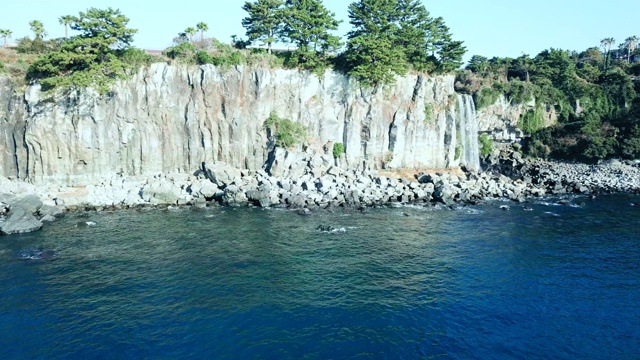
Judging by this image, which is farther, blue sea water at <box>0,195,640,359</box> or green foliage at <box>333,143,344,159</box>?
green foliage at <box>333,143,344,159</box>

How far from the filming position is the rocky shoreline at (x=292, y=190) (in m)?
45.3

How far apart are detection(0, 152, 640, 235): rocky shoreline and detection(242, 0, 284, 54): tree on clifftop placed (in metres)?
17.8

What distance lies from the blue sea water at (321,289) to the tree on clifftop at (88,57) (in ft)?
51.5

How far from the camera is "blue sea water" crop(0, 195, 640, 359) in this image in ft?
68.5

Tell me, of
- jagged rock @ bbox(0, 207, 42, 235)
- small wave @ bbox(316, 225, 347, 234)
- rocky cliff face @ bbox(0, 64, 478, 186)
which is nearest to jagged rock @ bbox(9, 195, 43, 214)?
jagged rock @ bbox(0, 207, 42, 235)

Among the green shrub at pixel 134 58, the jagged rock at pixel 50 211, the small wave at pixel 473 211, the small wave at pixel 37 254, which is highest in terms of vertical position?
the green shrub at pixel 134 58

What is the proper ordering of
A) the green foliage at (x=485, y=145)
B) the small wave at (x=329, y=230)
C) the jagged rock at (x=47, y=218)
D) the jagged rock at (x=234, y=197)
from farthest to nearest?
the green foliage at (x=485, y=145) < the jagged rock at (x=234, y=197) < the jagged rock at (x=47, y=218) < the small wave at (x=329, y=230)

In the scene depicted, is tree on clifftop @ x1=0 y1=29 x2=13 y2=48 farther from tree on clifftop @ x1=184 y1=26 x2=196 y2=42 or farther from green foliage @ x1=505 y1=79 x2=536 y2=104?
green foliage @ x1=505 y1=79 x2=536 y2=104

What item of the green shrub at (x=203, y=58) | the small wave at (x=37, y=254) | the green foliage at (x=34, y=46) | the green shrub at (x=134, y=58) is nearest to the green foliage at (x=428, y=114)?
the green shrub at (x=203, y=58)

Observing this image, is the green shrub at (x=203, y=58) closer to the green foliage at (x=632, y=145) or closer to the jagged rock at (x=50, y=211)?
the jagged rock at (x=50, y=211)

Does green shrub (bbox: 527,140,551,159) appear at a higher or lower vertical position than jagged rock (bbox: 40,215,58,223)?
higher

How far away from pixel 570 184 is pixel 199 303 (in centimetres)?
5003

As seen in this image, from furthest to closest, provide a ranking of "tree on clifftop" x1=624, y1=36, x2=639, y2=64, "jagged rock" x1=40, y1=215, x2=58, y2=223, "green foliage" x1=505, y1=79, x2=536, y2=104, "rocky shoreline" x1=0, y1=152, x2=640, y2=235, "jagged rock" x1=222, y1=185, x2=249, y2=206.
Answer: "tree on clifftop" x1=624, y1=36, x2=639, y2=64 → "green foliage" x1=505, y1=79, x2=536, y2=104 → "jagged rock" x1=222, y1=185, x2=249, y2=206 → "rocky shoreline" x1=0, y1=152, x2=640, y2=235 → "jagged rock" x1=40, y1=215, x2=58, y2=223

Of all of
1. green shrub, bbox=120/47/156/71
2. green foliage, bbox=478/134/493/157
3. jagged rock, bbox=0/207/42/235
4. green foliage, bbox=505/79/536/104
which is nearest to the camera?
jagged rock, bbox=0/207/42/235
